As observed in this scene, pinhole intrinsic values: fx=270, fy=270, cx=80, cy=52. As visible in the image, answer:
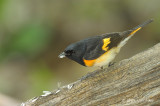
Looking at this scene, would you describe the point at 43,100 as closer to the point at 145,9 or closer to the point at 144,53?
the point at 144,53

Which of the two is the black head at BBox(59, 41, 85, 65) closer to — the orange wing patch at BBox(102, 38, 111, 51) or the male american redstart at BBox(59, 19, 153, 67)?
the male american redstart at BBox(59, 19, 153, 67)

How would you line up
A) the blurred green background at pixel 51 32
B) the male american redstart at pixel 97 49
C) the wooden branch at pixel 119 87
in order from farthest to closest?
the blurred green background at pixel 51 32
the male american redstart at pixel 97 49
the wooden branch at pixel 119 87

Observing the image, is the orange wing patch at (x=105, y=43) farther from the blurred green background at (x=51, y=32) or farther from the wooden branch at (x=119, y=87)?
the blurred green background at (x=51, y=32)

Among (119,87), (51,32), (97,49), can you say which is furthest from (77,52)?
(51,32)

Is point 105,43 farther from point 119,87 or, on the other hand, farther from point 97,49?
point 119,87

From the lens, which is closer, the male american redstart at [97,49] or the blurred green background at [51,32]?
the male american redstart at [97,49]

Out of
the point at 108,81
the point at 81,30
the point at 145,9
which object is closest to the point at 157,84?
the point at 108,81

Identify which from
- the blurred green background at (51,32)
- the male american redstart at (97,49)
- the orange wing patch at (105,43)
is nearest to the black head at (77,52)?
the male american redstart at (97,49)
